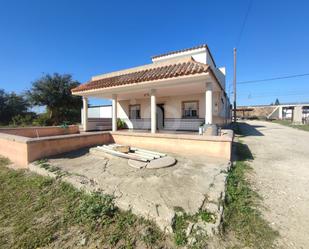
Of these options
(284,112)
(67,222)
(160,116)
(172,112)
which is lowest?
(67,222)

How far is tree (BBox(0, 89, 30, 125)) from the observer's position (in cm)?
2139

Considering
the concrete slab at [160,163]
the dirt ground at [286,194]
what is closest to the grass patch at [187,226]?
the dirt ground at [286,194]

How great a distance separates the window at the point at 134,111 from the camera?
1252 cm

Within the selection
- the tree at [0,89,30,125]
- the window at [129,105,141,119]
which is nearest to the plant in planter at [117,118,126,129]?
the window at [129,105,141,119]

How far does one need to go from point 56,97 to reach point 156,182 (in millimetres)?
18742

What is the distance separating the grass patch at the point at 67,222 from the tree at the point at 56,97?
17.1 metres

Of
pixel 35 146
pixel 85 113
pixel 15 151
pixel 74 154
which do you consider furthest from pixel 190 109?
pixel 15 151

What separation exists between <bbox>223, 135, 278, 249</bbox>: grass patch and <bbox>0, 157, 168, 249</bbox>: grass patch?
1046 millimetres

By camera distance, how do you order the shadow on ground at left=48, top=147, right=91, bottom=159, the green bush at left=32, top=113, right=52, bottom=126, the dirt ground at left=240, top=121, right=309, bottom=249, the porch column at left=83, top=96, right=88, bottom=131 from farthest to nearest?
the green bush at left=32, top=113, right=52, bottom=126 → the porch column at left=83, top=96, right=88, bottom=131 → the shadow on ground at left=48, top=147, right=91, bottom=159 → the dirt ground at left=240, top=121, right=309, bottom=249

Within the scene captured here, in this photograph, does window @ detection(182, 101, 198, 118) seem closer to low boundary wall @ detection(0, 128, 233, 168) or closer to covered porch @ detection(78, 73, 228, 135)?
covered porch @ detection(78, 73, 228, 135)

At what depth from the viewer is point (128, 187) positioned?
3.31 metres

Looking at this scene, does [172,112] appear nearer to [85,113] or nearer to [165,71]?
[165,71]

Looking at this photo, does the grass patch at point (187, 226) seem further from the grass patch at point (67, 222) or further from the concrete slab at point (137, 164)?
the concrete slab at point (137, 164)

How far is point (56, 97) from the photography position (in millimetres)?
18000
